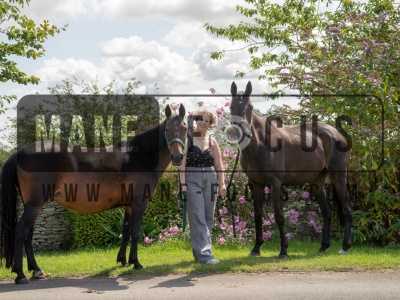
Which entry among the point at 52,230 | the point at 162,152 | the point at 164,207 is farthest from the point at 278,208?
the point at 52,230

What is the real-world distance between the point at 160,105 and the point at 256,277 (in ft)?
47.5

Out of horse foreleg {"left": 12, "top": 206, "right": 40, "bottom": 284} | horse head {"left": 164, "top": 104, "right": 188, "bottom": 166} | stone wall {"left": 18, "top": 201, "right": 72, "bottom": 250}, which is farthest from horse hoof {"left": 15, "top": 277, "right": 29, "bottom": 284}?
stone wall {"left": 18, "top": 201, "right": 72, "bottom": 250}

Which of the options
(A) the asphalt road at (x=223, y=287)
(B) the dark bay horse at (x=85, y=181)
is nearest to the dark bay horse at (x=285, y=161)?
(B) the dark bay horse at (x=85, y=181)

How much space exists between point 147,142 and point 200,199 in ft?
3.78

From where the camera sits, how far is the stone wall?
1139 centimetres

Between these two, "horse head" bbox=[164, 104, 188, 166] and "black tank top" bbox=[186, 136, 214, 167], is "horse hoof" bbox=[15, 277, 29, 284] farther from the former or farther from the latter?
"black tank top" bbox=[186, 136, 214, 167]

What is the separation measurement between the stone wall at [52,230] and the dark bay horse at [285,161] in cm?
467

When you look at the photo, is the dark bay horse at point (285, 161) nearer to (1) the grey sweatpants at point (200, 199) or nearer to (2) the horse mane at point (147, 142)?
(1) the grey sweatpants at point (200, 199)

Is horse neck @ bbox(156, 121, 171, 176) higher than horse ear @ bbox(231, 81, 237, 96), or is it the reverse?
horse ear @ bbox(231, 81, 237, 96)

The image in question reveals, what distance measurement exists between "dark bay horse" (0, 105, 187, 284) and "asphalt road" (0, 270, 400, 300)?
603 mm

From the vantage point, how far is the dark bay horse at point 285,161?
8281 mm

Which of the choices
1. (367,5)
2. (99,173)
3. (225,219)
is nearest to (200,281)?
(99,173)

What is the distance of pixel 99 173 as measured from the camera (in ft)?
24.4

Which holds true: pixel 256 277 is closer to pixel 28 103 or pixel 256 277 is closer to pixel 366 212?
pixel 366 212
